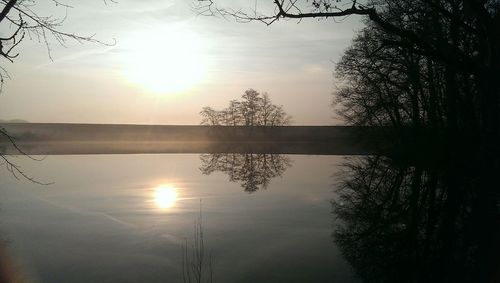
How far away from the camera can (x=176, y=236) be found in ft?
30.3

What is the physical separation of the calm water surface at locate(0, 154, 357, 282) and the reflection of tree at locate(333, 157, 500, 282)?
0.53 metres

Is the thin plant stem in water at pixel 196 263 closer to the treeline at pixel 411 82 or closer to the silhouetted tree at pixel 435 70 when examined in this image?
the silhouetted tree at pixel 435 70

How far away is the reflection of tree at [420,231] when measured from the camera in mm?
6348

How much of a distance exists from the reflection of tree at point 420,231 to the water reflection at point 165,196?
538 cm

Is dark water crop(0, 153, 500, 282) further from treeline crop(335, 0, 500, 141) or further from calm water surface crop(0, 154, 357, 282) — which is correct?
treeline crop(335, 0, 500, 141)

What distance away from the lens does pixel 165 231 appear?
973 cm

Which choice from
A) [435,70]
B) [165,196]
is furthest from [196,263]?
[435,70]

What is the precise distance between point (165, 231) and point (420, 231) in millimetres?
5609

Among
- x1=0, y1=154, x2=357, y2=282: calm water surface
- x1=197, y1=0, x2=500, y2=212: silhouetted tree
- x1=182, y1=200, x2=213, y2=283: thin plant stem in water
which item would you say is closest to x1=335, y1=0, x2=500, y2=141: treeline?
x1=197, y1=0, x2=500, y2=212: silhouetted tree

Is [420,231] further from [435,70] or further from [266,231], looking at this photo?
[435,70]

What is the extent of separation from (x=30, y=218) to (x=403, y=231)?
945 cm

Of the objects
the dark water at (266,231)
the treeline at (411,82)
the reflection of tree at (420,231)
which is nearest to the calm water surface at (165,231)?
the dark water at (266,231)

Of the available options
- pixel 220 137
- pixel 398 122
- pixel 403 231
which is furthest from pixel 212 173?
pixel 220 137

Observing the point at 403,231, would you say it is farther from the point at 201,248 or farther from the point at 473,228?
the point at 201,248
